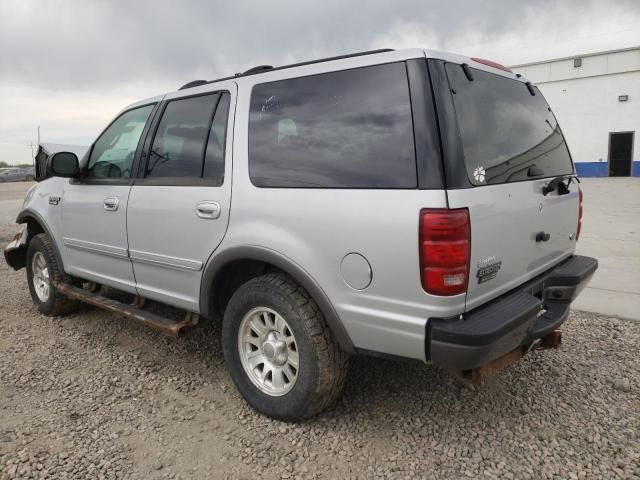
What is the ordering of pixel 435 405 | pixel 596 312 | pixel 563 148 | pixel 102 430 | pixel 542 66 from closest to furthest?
pixel 102 430 < pixel 435 405 < pixel 563 148 < pixel 596 312 < pixel 542 66

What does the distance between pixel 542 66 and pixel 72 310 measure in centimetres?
2985

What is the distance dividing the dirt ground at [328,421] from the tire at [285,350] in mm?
159

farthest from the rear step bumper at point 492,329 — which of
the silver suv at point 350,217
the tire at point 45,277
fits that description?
the tire at point 45,277

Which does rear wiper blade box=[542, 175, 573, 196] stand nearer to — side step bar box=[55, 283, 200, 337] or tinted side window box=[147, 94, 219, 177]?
tinted side window box=[147, 94, 219, 177]

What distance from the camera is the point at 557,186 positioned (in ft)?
9.55

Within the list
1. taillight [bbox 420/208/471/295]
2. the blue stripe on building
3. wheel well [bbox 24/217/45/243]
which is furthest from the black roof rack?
the blue stripe on building

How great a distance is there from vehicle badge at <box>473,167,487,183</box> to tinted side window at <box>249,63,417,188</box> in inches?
12.6

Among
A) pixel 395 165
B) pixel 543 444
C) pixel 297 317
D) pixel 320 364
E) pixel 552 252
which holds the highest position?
pixel 395 165

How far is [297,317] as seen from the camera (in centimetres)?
262

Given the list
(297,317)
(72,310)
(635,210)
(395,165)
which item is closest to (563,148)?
(395,165)

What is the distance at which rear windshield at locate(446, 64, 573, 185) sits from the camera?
7.78ft

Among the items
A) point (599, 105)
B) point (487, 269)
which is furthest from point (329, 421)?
point (599, 105)

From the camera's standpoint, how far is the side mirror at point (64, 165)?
3859mm

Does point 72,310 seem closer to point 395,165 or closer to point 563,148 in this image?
point 395,165
